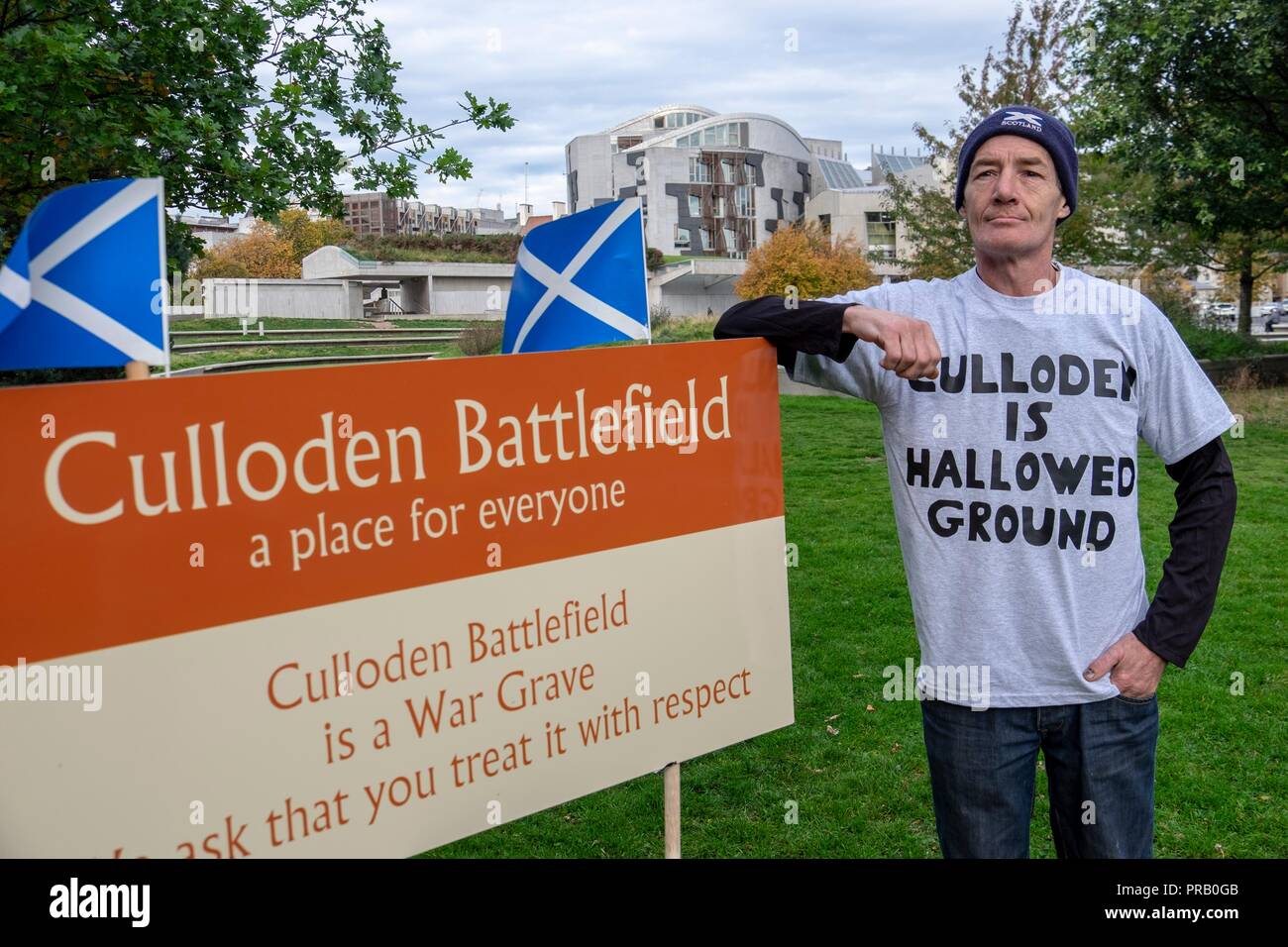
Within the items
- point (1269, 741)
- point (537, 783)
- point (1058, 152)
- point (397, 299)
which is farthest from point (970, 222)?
point (397, 299)

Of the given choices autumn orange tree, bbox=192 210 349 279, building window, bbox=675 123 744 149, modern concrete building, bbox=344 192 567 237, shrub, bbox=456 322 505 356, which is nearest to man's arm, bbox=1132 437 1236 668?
shrub, bbox=456 322 505 356

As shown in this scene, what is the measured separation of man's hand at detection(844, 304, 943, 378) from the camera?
2.56 meters

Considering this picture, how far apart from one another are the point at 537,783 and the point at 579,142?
4230 inches

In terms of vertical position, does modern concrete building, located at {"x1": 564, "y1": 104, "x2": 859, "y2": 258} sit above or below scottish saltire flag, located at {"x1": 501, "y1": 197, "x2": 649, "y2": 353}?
above

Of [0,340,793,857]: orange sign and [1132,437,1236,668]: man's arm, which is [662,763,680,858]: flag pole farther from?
[1132,437,1236,668]: man's arm

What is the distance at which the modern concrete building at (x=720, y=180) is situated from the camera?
313 ft

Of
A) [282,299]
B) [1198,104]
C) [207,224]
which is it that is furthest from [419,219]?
[1198,104]

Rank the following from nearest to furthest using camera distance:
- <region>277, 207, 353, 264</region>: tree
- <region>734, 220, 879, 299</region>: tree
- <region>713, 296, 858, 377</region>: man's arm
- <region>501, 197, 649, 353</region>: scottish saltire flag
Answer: <region>713, 296, 858, 377</region>: man's arm < <region>501, 197, 649, 353</region>: scottish saltire flag < <region>734, 220, 879, 299</region>: tree < <region>277, 207, 353, 264</region>: tree

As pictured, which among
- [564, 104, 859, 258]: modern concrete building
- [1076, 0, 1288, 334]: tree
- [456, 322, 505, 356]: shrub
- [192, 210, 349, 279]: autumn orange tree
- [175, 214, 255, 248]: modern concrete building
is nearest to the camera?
[175, 214, 255, 248]: modern concrete building

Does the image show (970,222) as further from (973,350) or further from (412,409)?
(412,409)

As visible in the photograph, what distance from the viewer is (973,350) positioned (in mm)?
2658

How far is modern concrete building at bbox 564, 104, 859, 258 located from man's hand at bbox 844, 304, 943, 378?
90282mm

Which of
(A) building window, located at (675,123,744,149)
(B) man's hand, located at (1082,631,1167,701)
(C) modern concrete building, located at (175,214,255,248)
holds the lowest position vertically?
(B) man's hand, located at (1082,631,1167,701)

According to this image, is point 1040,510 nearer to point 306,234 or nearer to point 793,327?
point 793,327
